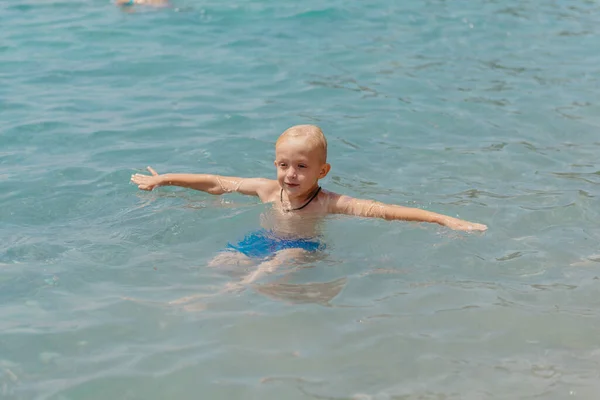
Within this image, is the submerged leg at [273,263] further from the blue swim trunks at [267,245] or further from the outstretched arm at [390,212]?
the outstretched arm at [390,212]

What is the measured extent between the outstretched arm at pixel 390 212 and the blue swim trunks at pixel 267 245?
0.31 m

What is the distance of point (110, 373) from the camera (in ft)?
12.1

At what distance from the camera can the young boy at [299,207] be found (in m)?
5.15

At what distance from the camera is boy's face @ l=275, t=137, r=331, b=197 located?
5191 millimetres

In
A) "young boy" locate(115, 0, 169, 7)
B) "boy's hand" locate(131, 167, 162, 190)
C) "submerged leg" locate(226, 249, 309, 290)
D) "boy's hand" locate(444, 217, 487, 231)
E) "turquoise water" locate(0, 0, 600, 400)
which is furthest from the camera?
"young boy" locate(115, 0, 169, 7)

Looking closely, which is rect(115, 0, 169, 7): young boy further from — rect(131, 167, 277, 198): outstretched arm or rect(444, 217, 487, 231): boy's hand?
rect(444, 217, 487, 231): boy's hand

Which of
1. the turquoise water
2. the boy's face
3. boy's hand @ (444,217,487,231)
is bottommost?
the turquoise water

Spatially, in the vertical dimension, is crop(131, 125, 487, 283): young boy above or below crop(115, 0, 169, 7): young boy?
above

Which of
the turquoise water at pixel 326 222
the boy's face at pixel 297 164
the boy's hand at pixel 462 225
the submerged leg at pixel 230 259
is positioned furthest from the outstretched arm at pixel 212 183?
the boy's hand at pixel 462 225

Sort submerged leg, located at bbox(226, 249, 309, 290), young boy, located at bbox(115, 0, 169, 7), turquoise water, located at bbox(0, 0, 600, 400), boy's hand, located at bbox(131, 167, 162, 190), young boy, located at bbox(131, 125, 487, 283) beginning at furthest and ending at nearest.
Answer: young boy, located at bbox(115, 0, 169, 7) → boy's hand, located at bbox(131, 167, 162, 190) → young boy, located at bbox(131, 125, 487, 283) → submerged leg, located at bbox(226, 249, 309, 290) → turquoise water, located at bbox(0, 0, 600, 400)

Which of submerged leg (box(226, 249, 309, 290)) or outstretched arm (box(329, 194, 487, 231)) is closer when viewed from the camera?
submerged leg (box(226, 249, 309, 290))

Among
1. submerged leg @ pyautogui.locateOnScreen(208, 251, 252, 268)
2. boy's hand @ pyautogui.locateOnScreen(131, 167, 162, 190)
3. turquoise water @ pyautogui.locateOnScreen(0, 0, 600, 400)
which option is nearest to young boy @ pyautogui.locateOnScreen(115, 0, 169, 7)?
turquoise water @ pyautogui.locateOnScreen(0, 0, 600, 400)

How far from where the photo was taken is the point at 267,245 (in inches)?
206

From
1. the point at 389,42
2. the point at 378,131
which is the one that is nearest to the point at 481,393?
the point at 378,131
